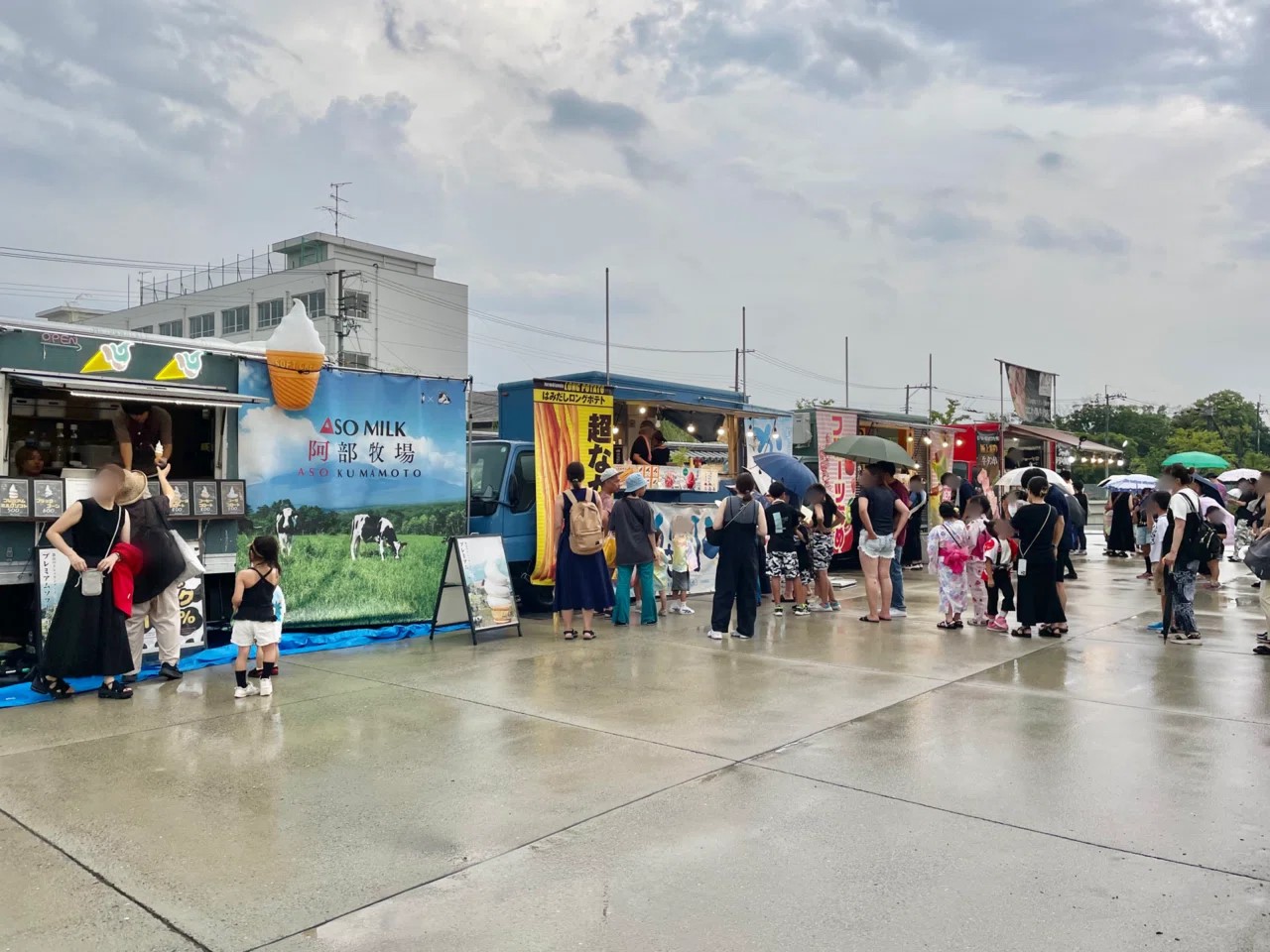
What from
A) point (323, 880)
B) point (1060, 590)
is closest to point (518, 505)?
point (1060, 590)

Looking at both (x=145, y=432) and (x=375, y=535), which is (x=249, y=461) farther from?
(x=375, y=535)

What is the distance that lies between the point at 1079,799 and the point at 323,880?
3.30m

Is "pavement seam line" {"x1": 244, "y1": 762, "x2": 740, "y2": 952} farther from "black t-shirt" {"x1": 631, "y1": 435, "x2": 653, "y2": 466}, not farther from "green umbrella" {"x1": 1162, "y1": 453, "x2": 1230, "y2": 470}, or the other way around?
"green umbrella" {"x1": 1162, "y1": 453, "x2": 1230, "y2": 470}

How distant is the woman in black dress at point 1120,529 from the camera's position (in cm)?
1811

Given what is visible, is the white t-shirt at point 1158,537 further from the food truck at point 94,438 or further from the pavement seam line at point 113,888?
the pavement seam line at point 113,888

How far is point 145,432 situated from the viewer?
7.61 metres

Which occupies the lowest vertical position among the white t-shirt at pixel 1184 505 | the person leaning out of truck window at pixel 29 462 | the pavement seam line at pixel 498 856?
the pavement seam line at pixel 498 856

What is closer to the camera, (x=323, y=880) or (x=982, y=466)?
Result: (x=323, y=880)

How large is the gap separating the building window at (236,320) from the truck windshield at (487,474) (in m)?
55.1

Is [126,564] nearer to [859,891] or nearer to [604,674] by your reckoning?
[604,674]

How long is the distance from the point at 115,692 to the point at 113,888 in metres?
3.27

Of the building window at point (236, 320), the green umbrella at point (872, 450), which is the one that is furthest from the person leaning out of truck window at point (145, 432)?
the building window at point (236, 320)

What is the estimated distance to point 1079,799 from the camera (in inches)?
169

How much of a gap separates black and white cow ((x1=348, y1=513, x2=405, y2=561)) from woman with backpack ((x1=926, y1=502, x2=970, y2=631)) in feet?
17.1
